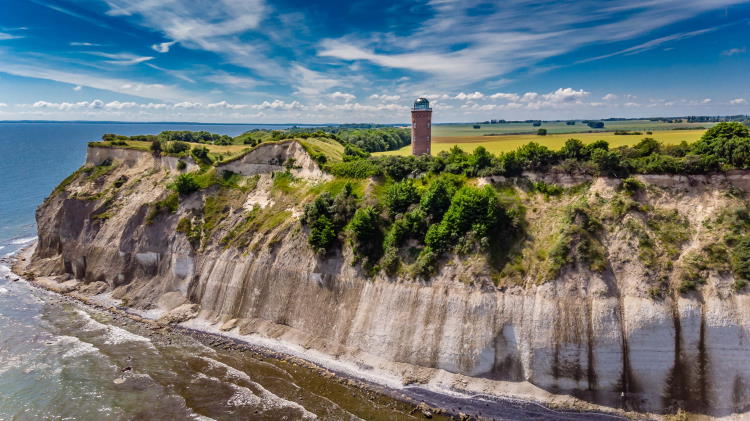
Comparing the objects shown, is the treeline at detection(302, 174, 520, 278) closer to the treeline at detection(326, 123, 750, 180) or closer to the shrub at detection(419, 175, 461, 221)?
the shrub at detection(419, 175, 461, 221)

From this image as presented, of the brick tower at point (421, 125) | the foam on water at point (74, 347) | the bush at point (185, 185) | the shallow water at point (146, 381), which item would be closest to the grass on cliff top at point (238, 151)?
the bush at point (185, 185)

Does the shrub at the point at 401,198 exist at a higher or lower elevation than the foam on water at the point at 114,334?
higher

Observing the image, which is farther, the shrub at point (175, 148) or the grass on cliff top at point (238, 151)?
the shrub at point (175, 148)

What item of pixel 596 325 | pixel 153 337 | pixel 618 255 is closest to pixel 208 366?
pixel 153 337

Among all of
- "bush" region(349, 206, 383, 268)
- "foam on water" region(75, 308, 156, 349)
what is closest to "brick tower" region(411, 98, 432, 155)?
"bush" region(349, 206, 383, 268)

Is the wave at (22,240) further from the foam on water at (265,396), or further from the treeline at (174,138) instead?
the foam on water at (265,396)

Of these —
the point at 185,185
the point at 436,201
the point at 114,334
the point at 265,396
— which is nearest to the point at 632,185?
the point at 436,201

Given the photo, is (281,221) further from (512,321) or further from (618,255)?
(618,255)
